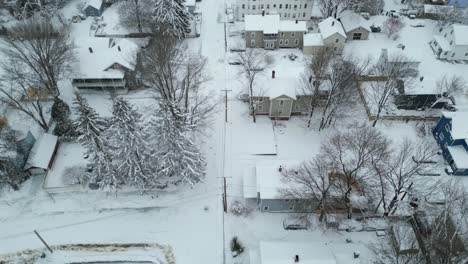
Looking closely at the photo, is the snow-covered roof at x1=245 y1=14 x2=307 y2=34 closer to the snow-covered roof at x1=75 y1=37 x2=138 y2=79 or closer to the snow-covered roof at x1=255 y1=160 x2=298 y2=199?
the snow-covered roof at x1=75 y1=37 x2=138 y2=79

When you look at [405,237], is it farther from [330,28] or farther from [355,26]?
[355,26]

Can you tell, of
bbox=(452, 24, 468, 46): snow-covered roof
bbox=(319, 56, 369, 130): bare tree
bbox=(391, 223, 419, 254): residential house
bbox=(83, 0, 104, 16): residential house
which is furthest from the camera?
bbox=(83, 0, 104, 16): residential house

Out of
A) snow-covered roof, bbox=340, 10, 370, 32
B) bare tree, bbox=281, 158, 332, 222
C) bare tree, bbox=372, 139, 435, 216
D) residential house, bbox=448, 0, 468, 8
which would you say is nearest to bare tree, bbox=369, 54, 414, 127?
bare tree, bbox=372, 139, 435, 216

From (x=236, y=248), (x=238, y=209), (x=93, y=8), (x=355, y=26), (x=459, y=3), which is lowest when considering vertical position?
(x=236, y=248)

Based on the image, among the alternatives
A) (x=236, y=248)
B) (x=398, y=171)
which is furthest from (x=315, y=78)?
(x=236, y=248)

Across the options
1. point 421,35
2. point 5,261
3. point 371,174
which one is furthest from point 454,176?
point 5,261

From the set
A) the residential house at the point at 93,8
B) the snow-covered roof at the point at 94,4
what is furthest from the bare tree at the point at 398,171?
the snow-covered roof at the point at 94,4
